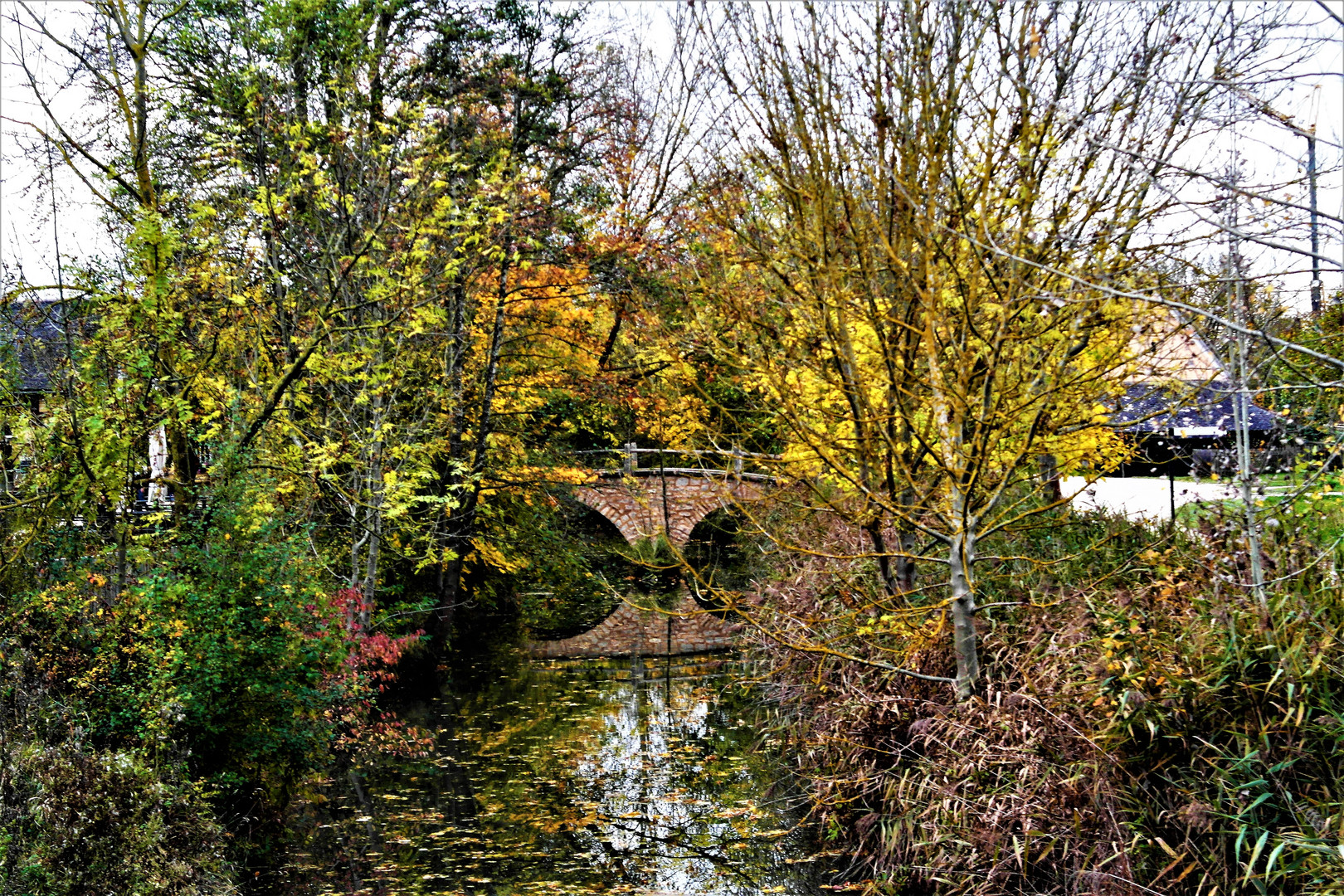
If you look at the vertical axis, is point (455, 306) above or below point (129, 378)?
above

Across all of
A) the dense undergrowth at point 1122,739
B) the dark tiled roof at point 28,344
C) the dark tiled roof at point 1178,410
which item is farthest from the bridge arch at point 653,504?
the dark tiled roof at point 28,344

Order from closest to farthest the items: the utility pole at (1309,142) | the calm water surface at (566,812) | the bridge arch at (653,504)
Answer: the utility pole at (1309,142) → the calm water surface at (566,812) → the bridge arch at (653,504)

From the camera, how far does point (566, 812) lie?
9.71 metres

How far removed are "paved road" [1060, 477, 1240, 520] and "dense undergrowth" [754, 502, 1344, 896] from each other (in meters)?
0.83

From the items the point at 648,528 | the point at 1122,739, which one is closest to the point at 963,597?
the point at 1122,739

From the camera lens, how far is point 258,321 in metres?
11.3

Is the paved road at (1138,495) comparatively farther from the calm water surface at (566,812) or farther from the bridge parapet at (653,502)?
the bridge parapet at (653,502)

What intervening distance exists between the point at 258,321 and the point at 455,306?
437 centimetres

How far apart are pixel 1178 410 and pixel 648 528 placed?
61.1ft

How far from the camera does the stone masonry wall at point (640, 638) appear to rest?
63.5 feet

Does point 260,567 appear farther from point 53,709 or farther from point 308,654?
point 53,709

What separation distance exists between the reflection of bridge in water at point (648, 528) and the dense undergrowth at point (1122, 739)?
9819mm

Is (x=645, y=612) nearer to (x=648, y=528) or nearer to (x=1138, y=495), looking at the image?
(x=648, y=528)

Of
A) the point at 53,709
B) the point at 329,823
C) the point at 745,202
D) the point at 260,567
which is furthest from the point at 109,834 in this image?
the point at 745,202
